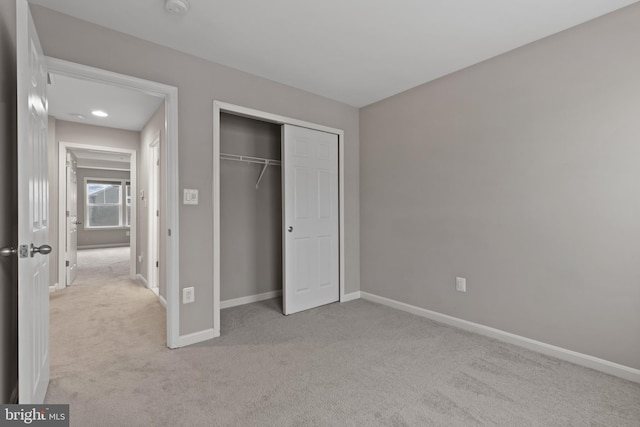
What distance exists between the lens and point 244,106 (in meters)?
3.04

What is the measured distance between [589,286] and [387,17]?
2462 millimetres

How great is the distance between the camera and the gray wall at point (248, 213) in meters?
3.71

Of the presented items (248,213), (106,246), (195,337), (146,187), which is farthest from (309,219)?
(106,246)

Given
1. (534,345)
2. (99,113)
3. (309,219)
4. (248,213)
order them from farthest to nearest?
(99,113) → (248,213) → (309,219) → (534,345)

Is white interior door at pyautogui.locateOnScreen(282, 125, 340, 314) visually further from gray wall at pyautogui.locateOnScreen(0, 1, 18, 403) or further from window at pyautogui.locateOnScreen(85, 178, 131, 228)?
window at pyautogui.locateOnScreen(85, 178, 131, 228)

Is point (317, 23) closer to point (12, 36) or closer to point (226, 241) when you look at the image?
point (12, 36)

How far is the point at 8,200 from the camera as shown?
65.7 inches

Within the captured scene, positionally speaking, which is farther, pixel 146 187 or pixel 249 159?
pixel 146 187

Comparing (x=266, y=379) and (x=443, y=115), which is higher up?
(x=443, y=115)

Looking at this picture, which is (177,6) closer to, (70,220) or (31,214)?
(31,214)

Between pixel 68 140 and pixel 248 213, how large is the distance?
125 inches

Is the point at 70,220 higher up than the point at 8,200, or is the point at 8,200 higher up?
the point at 8,200

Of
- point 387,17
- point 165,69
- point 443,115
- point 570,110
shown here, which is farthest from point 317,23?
point 570,110

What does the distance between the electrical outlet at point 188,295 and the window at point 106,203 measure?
8740 mm
